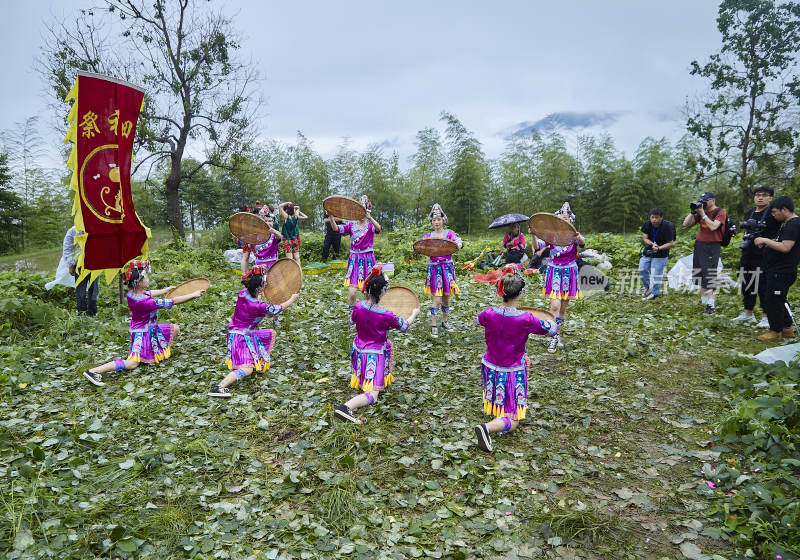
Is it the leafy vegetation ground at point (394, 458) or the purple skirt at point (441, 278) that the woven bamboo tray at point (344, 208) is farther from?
the leafy vegetation ground at point (394, 458)

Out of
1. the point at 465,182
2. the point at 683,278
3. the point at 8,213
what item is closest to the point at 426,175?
the point at 465,182

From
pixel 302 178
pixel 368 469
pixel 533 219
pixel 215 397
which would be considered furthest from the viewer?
pixel 302 178

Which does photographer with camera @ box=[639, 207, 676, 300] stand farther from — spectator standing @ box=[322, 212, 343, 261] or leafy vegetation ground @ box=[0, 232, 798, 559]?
spectator standing @ box=[322, 212, 343, 261]

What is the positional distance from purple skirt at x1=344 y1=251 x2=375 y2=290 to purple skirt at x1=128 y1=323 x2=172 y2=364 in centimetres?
273

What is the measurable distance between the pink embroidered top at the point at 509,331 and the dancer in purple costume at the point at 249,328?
Answer: 8.53 ft

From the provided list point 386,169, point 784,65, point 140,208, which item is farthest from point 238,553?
point 140,208

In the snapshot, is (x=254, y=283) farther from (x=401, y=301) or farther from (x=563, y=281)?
(x=563, y=281)

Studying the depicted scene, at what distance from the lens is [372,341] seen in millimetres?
4703

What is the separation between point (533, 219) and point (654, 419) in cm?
274

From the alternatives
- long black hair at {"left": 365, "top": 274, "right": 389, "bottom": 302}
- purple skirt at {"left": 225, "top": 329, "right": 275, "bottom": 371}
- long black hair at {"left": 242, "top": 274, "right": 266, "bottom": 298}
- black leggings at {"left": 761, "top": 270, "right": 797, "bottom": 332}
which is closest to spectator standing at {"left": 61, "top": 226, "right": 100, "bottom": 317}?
purple skirt at {"left": 225, "top": 329, "right": 275, "bottom": 371}

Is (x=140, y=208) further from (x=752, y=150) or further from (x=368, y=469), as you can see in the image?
(x=752, y=150)

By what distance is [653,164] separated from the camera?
711 inches

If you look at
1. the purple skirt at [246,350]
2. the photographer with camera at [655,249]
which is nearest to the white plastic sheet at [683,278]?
the photographer with camera at [655,249]

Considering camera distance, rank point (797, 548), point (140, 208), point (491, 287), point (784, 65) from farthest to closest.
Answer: point (140, 208), point (784, 65), point (491, 287), point (797, 548)
